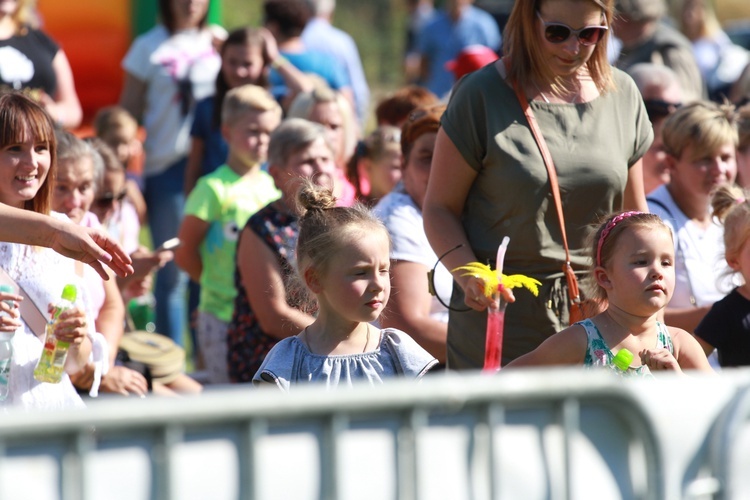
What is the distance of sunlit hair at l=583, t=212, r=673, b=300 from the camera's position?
339cm

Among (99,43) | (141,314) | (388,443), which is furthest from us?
(99,43)

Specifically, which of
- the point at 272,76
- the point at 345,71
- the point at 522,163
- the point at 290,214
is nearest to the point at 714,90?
the point at 345,71

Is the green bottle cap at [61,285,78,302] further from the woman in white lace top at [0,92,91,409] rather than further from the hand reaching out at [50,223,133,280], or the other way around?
the hand reaching out at [50,223,133,280]

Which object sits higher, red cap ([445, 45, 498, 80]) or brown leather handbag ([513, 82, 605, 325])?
red cap ([445, 45, 498, 80])

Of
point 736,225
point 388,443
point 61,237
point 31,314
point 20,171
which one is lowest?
point 388,443

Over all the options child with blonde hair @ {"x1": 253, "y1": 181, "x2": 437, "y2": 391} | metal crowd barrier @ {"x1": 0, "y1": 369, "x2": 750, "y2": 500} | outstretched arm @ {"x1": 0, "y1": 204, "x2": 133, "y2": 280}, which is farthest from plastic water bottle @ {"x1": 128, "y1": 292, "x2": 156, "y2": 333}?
metal crowd barrier @ {"x1": 0, "y1": 369, "x2": 750, "y2": 500}

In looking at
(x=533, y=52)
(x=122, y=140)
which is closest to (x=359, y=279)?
(x=533, y=52)

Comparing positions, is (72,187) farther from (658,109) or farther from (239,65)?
(658,109)

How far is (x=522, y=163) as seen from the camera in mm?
3521

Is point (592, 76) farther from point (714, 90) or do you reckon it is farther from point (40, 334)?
point (714, 90)

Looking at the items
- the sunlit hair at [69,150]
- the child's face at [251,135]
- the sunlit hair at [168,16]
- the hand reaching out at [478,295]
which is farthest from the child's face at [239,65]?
the hand reaching out at [478,295]

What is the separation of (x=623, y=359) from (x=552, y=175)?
692 millimetres

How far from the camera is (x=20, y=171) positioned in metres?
3.59

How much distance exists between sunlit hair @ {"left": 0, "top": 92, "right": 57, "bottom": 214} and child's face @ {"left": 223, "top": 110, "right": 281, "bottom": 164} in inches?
82.1
